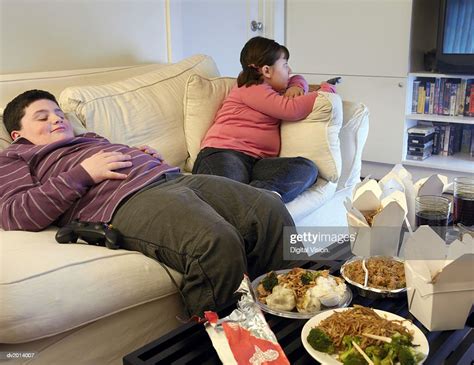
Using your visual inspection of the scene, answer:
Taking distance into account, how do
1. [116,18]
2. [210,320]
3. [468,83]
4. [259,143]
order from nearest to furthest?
[210,320] < [259,143] < [116,18] < [468,83]

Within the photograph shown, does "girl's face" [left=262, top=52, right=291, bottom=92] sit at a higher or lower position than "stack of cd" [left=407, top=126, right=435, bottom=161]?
higher

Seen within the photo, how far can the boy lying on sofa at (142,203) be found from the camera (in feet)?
4.45

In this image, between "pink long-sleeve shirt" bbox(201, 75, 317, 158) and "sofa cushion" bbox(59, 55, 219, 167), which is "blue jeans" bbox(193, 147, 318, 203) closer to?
"pink long-sleeve shirt" bbox(201, 75, 317, 158)

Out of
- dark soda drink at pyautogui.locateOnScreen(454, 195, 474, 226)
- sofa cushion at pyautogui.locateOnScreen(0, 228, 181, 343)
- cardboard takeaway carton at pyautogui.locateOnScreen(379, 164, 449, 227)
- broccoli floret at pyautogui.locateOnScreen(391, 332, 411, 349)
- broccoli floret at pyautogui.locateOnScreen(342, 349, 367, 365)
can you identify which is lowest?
sofa cushion at pyautogui.locateOnScreen(0, 228, 181, 343)

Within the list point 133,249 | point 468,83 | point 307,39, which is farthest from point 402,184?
point 307,39

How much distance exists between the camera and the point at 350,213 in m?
1.24

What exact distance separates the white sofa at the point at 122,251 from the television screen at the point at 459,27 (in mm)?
1253

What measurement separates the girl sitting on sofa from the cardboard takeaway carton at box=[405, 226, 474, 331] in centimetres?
97

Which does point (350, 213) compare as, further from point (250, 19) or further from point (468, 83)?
point (250, 19)

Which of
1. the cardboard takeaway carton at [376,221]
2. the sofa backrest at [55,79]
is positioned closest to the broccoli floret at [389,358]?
the cardboard takeaway carton at [376,221]

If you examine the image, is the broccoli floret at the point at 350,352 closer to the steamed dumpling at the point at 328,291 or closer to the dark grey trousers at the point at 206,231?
the steamed dumpling at the point at 328,291

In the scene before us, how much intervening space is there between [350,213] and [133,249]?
2.04 ft

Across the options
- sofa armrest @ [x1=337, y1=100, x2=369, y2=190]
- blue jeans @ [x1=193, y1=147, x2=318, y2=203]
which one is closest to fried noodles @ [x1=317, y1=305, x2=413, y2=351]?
blue jeans @ [x1=193, y1=147, x2=318, y2=203]

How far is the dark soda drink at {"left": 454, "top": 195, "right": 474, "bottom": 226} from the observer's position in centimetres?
137
